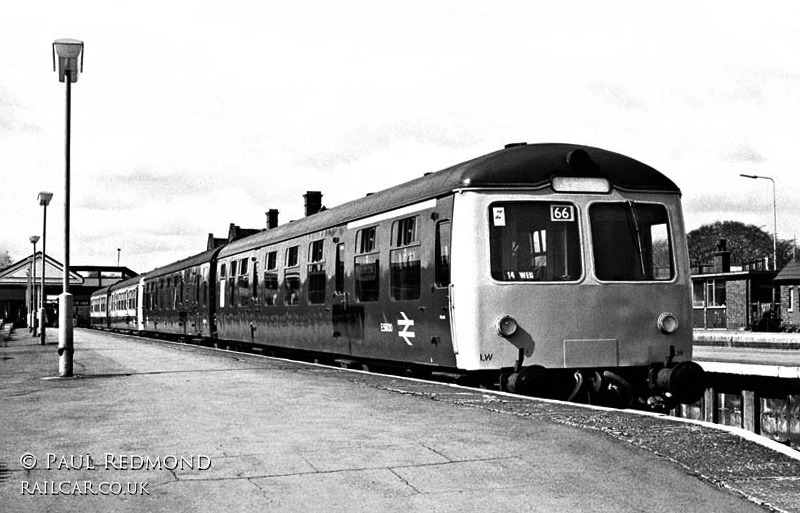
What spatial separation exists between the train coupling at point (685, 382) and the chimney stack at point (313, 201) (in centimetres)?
3055

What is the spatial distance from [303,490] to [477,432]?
2418mm

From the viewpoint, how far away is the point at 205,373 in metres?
15.1

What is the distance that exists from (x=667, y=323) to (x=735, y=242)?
80.5 m

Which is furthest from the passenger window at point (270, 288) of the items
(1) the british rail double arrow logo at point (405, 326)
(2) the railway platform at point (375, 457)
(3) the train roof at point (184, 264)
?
(2) the railway platform at point (375, 457)

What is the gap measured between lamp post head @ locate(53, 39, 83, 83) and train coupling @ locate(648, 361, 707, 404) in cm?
1005

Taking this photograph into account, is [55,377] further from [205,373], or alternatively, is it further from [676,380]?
[676,380]

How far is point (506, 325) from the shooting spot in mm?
10977

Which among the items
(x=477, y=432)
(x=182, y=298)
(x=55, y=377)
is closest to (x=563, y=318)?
(x=477, y=432)

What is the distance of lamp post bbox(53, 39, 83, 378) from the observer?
14406 mm

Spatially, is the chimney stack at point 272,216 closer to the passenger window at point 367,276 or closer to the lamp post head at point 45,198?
the lamp post head at point 45,198

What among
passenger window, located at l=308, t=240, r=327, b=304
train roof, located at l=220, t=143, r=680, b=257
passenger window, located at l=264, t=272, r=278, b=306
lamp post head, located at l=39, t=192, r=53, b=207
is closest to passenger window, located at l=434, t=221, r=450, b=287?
train roof, located at l=220, t=143, r=680, b=257

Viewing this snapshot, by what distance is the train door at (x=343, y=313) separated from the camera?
48.5ft

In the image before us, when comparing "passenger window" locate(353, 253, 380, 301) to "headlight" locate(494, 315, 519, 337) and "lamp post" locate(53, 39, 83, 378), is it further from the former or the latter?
"lamp post" locate(53, 39, 83, 378)

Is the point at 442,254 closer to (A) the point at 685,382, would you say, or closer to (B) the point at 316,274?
(A) the point at 685,382
